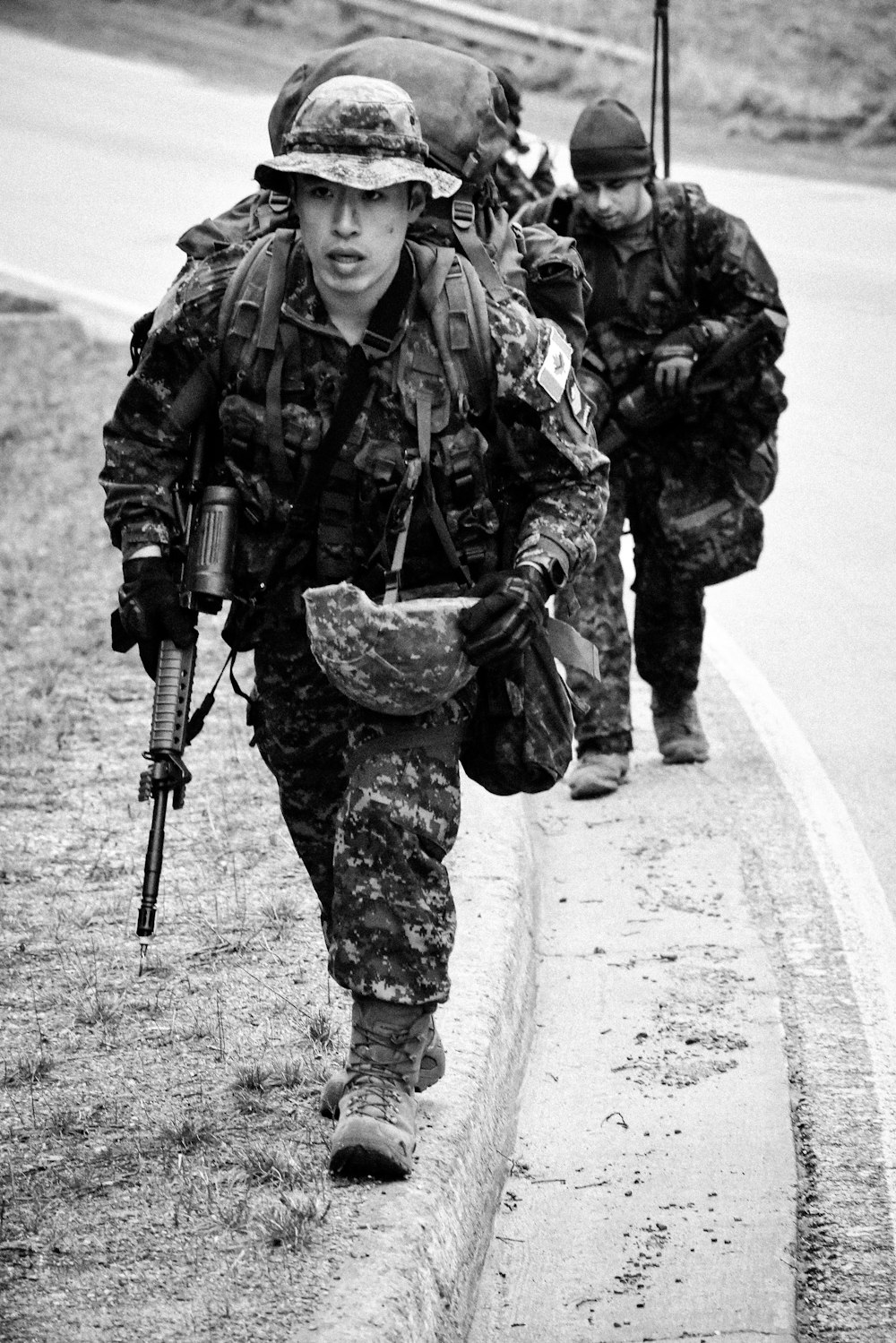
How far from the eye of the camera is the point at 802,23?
2264cm

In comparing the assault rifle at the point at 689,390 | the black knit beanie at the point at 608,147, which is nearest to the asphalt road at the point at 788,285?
the assault rifle at the point at 689,390

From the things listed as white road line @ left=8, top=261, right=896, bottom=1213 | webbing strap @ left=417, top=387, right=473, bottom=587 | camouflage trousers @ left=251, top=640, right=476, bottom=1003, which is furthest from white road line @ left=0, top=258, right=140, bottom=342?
camouflage trousers @ left=251, top=640, right=476, bottom=1003

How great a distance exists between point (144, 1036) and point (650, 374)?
299 cm

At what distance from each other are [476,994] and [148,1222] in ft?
3.93

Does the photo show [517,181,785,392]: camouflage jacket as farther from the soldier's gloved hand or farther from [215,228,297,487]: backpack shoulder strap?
[215,228,297,487]: backpack shoulder strap

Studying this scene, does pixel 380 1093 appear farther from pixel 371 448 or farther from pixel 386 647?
pixel 371 448

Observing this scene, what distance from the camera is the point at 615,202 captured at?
632 centimetres

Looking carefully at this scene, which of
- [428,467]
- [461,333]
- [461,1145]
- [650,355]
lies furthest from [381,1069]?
[650,355]

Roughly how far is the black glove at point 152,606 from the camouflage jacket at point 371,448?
0.06 m

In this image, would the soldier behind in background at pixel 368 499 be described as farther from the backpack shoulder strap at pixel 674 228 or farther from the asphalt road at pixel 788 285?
the backpack shoulder strap at pixel 674 228

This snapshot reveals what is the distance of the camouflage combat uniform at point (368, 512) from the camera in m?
3.76

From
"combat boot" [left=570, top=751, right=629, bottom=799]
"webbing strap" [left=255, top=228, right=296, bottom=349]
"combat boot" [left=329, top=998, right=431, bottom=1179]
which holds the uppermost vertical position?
"webbing strap" [left=255, top=228, right=296, bottom=349]

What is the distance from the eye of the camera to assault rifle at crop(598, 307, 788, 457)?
6387 mm

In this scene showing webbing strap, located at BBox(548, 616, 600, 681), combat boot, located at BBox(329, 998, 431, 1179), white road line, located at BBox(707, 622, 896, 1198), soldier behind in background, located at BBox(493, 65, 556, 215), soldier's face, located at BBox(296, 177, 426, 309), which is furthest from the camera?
soldier behind in background, located at BBox(493, 65, 556, 215)
